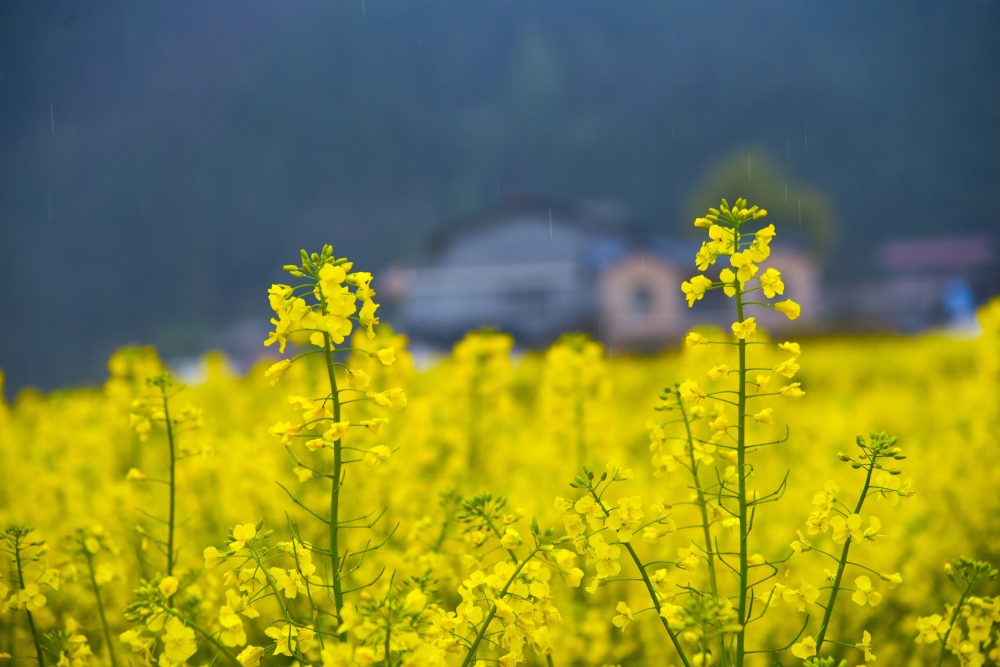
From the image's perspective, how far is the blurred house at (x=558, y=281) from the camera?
29.0 feet

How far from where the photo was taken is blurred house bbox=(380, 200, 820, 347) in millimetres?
8836

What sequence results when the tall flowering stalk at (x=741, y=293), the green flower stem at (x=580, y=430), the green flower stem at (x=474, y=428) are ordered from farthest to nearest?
the green flower stem at (x=474, y=428) < the green flower stem at (x=580, y=430) < the tall flowering stalk at (x=741, y=293)

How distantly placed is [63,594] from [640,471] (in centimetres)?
219

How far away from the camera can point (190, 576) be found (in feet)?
5.03

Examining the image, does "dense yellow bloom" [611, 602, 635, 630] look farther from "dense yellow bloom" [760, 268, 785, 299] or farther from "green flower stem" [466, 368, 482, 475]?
"green flower stem" [466, 368, 482, 475]

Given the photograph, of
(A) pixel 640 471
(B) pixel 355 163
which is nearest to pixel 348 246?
(B) pixel 355 163

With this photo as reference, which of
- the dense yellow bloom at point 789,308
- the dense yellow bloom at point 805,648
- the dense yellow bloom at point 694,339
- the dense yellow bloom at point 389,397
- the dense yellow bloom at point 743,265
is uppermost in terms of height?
the dense yellow bloom at point 743,265

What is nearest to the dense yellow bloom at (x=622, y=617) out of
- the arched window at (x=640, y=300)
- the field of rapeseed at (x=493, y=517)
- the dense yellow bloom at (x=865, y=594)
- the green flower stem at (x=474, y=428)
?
the field of rapeseed at (x=493, y=517)

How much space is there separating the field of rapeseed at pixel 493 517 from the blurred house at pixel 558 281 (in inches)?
169

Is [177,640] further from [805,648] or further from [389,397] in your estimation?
[805,648]

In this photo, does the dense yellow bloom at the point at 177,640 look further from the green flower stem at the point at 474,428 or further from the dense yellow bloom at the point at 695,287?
the green flower stem at the point at 474,428

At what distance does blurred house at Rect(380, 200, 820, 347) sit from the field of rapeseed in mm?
4287

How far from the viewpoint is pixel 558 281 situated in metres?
9.52

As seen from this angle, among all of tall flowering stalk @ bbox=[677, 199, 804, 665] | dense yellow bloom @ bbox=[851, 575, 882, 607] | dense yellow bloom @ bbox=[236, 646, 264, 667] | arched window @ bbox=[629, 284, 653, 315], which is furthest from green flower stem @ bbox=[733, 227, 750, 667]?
arched window @ bbox=[629, 284, 653, 315]
